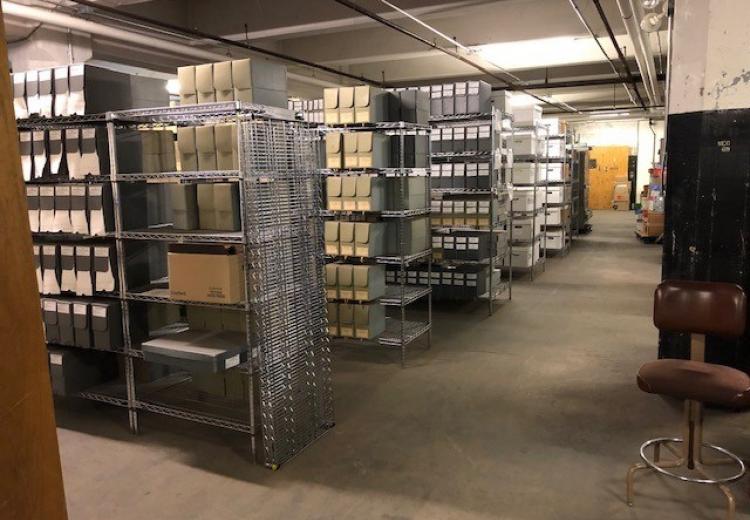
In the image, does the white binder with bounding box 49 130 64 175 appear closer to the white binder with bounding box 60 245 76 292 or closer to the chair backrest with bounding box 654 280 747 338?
the white binder with bounding box 60 245 76 292

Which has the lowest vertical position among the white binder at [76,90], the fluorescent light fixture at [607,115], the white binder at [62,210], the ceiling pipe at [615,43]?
the white binder at [62,210]

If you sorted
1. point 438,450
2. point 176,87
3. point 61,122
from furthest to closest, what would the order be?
1. point 176,87
2. point 61,122
3. point 438,450

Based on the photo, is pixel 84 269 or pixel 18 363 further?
pixel 84 269

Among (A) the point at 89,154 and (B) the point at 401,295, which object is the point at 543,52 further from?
(A) the point at 89,154

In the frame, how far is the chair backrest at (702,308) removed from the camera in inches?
115

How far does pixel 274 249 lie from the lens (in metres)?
3.28

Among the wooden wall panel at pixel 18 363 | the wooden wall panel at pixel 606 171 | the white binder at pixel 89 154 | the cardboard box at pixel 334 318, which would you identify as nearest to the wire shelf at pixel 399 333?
the cardboard box at pixel 334 318

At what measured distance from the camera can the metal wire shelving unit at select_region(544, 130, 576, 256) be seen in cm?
1001

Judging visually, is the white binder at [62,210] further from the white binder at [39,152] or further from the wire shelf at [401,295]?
the wire shelf at [401,295]

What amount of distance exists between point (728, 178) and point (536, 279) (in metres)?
5.13

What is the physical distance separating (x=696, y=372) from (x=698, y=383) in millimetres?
129

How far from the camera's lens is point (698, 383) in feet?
8.75

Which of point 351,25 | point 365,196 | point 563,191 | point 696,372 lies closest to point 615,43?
point 563,191

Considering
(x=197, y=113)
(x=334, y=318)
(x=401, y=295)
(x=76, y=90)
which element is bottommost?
(x=334, y=318)
